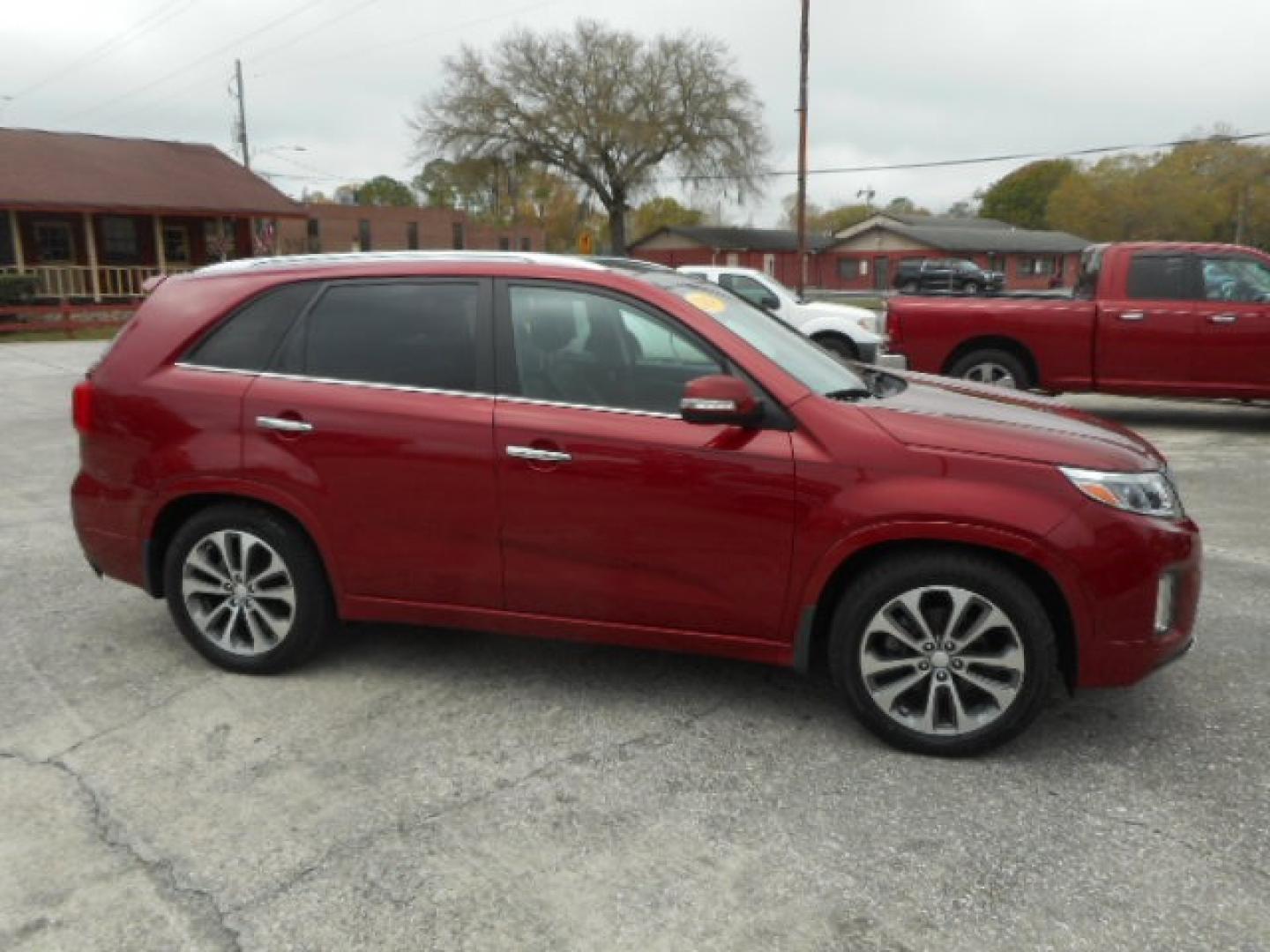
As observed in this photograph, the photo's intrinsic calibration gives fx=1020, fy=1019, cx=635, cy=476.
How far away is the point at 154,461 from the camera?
412 centimetres

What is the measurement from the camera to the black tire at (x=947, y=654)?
10.9 ft

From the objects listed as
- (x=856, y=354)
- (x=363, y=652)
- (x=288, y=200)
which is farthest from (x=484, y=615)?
(x=288, y=200)

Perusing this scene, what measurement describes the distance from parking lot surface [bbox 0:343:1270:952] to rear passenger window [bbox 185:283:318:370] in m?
1.30

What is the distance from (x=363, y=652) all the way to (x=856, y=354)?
9.83m

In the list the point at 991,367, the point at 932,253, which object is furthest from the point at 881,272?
the point at 991,367

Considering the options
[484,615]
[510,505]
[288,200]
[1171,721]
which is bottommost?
[1171,721]

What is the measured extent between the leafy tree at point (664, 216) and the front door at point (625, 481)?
9240cm

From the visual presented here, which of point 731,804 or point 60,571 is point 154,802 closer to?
point 731,804

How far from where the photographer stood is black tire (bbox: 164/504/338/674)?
160 inches

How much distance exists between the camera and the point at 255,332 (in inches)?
162

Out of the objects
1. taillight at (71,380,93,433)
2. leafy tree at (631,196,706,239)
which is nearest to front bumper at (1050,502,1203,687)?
taillight at (71,380,93,433)

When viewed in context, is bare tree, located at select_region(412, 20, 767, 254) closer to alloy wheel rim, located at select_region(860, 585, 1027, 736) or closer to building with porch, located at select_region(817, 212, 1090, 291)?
building with porch, located at select_region(817, 212, 1090, 291)

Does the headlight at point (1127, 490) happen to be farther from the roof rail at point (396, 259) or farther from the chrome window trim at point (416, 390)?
the roof rail at point (396, 259)

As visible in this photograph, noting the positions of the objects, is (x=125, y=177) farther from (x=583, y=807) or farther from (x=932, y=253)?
(x=932, y=253)
